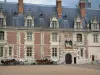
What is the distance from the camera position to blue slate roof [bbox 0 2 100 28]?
43.9 metres

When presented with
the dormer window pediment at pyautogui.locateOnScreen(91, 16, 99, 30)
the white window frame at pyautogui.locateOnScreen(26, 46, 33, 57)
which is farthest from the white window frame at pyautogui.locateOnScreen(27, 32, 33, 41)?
the dormer window pediment at pyautogui.locateOnScreen(91, 16, 99, 30)

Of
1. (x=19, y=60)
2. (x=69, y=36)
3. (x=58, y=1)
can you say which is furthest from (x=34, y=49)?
(x=58, y=1)

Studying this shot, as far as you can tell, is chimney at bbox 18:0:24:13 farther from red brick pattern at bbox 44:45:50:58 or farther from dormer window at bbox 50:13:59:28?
red brick pattern at bbox 44:45:50:58

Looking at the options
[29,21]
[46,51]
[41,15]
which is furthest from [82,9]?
[46,51]

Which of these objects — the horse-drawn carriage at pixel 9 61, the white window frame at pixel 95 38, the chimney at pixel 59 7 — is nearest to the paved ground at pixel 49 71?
the horse-drawn carriage at pixel 9 61

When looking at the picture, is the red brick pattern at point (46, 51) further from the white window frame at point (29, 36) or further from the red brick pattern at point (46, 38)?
the white window frame at point (29, 36)

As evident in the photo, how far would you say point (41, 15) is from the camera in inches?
1790

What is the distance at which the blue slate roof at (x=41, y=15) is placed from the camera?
144 feet

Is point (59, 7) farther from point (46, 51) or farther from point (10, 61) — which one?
point (10, 61)

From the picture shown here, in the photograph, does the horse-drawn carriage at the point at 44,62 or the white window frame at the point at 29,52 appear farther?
the white window frame at the point at 29,52

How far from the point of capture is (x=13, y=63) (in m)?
40.3

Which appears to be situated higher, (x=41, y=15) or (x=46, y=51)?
(x=41, y=15)

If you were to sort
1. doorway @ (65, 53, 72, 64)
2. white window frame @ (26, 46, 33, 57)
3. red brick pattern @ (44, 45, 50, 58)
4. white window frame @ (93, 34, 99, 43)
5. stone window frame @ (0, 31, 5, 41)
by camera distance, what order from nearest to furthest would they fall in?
stone window frame @ (0, 31, 5, 41)
white window frame @ (26, 46, 33, 57)
red brick pattern @ (44, 45, 50, 58)
doorway @ (65, 53, 72, 64)
white window frame @ (93, 34, 99, 43)

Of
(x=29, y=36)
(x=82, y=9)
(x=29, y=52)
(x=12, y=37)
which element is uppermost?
(x=82, y=9)
